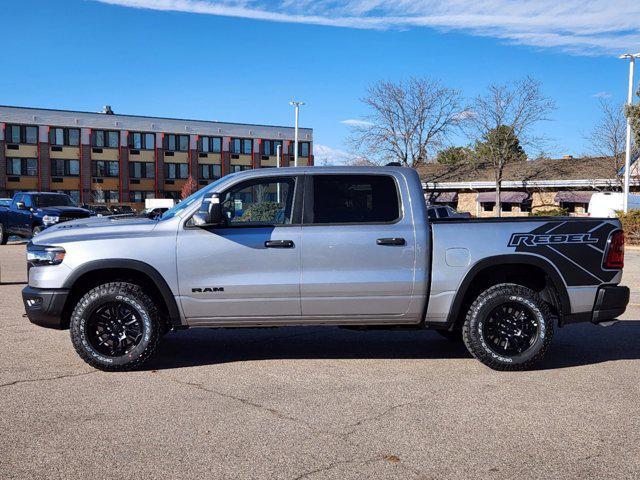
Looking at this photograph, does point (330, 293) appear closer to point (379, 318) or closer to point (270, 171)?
point (379, 318)


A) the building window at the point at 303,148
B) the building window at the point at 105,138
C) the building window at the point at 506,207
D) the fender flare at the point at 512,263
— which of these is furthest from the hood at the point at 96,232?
the building window at the point at 303,148

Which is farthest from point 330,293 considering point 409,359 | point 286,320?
point 409,359

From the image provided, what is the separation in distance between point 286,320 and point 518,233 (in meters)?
2.32

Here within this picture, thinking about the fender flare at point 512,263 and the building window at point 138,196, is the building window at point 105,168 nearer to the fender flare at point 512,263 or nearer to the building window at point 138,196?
the building window at point 138,196

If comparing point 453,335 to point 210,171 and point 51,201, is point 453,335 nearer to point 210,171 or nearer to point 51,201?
point 51,201

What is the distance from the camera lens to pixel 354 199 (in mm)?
6500

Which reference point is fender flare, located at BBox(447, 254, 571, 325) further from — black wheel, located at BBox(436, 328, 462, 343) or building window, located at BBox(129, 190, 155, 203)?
building window, located at BBox(129, 190, 155, 203)

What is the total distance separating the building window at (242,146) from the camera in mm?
73938

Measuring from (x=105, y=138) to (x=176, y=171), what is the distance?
787 centimetres

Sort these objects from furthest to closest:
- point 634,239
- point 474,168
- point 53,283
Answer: point 474,168 < point 634,239 < point 53,283

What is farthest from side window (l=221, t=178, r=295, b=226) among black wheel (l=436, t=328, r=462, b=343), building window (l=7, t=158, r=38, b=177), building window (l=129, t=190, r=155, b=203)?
building window (l=129, t=190, r=155, b=203)

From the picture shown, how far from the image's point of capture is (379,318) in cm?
641

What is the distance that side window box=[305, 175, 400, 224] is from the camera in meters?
6.42

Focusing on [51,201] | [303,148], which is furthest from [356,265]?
[303,148]
